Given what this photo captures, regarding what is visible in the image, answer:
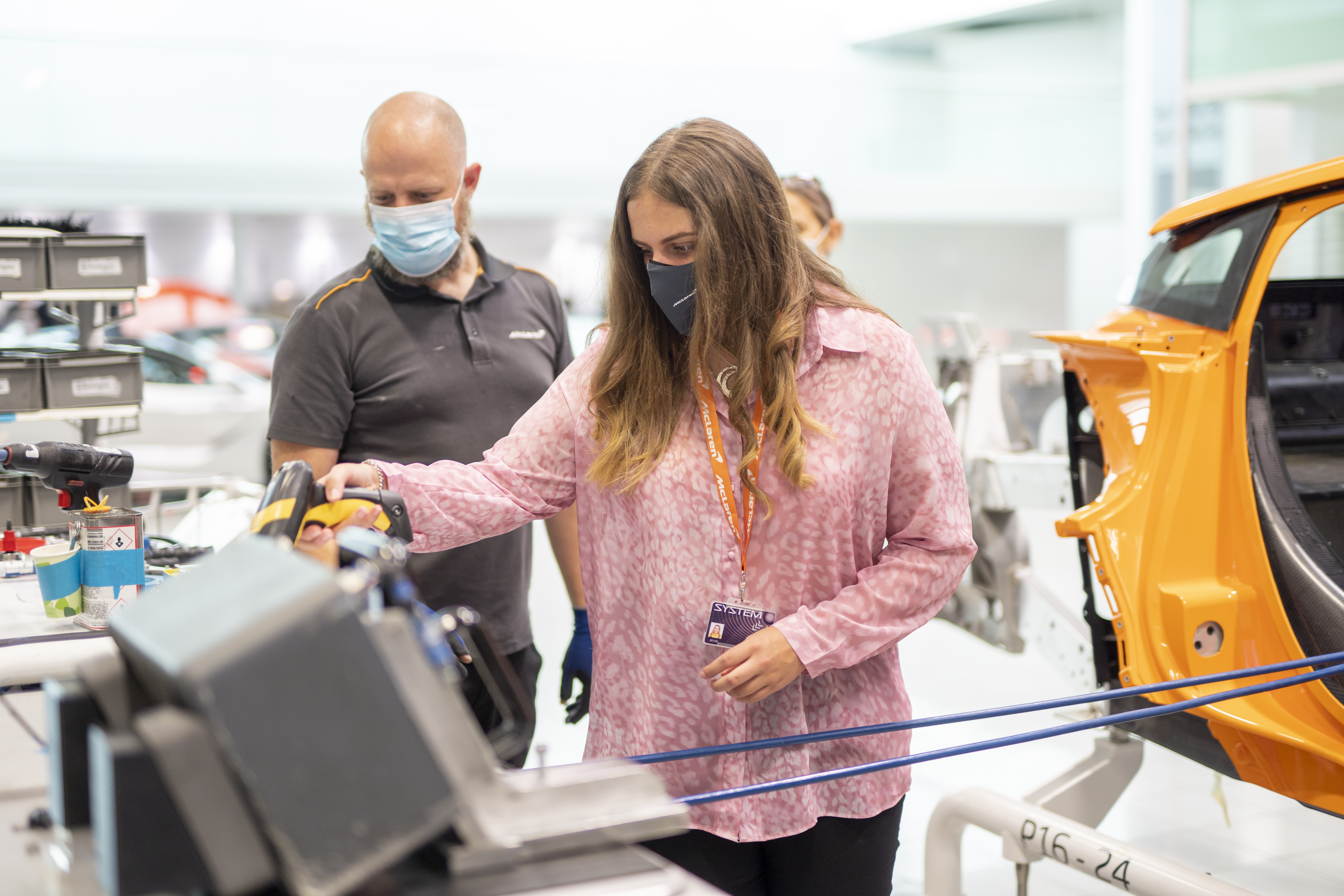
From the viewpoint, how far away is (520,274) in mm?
2602

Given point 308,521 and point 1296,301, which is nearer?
point 308,521

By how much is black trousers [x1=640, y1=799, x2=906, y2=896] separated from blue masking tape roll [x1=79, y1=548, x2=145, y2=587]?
1030mm

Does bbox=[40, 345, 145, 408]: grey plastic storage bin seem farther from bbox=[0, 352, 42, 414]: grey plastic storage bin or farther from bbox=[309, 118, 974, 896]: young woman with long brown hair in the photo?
bbox=[309, 118, 974, 896]: young woman with long brown hair

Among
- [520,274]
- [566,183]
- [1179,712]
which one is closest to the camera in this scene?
[1179,712]

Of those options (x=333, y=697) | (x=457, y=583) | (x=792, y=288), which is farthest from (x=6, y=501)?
(x=333, y=697)

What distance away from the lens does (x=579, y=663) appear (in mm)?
2410

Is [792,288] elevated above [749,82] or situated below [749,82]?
below

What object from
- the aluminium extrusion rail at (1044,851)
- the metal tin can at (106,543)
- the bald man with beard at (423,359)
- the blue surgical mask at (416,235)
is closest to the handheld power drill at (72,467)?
the metal tin can at (106,543)

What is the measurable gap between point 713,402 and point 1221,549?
1267 mm

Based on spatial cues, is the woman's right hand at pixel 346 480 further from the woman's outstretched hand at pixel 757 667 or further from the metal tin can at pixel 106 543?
the metal tin can at pixel 106 543

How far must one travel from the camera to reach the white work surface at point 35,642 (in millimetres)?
1552

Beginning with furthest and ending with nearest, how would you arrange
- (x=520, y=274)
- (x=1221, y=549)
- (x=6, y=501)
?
(x=6, y=501), (x=520, y=274), (x=1221, y=549)

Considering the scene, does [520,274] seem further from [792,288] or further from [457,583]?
[792,288]

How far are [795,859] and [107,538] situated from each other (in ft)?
4.12
